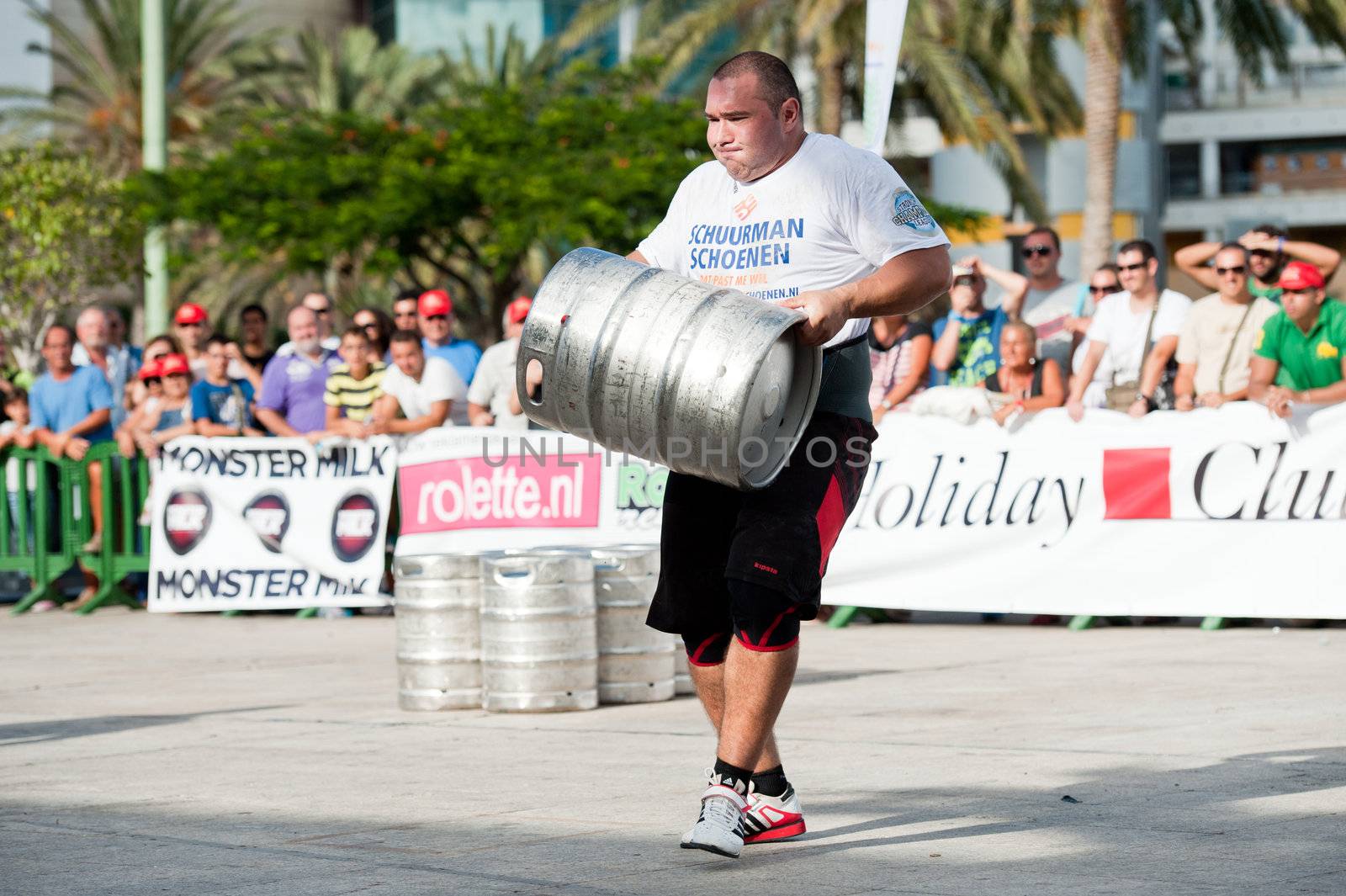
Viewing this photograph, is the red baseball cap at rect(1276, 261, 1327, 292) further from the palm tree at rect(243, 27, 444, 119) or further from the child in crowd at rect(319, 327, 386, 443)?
the palm tree at rect(243, 27, 444, 119)

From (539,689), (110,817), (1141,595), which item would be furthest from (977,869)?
(1141,595)

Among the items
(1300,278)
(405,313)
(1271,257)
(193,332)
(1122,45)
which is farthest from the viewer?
(1122,45)

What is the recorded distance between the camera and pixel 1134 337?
37.1 ft

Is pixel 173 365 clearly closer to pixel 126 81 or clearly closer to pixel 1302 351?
pixel 1302 351

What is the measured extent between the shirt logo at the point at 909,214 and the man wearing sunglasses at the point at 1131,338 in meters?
6.29

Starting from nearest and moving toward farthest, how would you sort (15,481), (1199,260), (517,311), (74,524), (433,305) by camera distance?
1. (517,311)
2. (1199,260)
3. (433,305)
4. (74,524)
5. (15,481)

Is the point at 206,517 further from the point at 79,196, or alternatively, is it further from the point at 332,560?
the point at 79,196

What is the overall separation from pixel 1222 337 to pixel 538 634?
186 inches

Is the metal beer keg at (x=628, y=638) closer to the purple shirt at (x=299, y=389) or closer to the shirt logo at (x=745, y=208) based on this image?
the shirt logo at (x=745, y=208)

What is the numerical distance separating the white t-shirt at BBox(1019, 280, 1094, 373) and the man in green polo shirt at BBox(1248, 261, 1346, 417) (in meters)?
1.74

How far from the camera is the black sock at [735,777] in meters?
4.79

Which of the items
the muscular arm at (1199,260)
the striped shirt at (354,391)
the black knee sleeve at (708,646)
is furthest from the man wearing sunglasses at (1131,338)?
the black knee sleeve at (708,646)

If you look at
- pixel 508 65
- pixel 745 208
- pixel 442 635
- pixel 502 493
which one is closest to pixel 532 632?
pixel 442 635

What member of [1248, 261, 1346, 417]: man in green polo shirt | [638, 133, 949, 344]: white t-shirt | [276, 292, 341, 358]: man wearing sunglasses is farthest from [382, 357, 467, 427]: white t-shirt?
[638, 133, 949, 344]: white t-shirt
